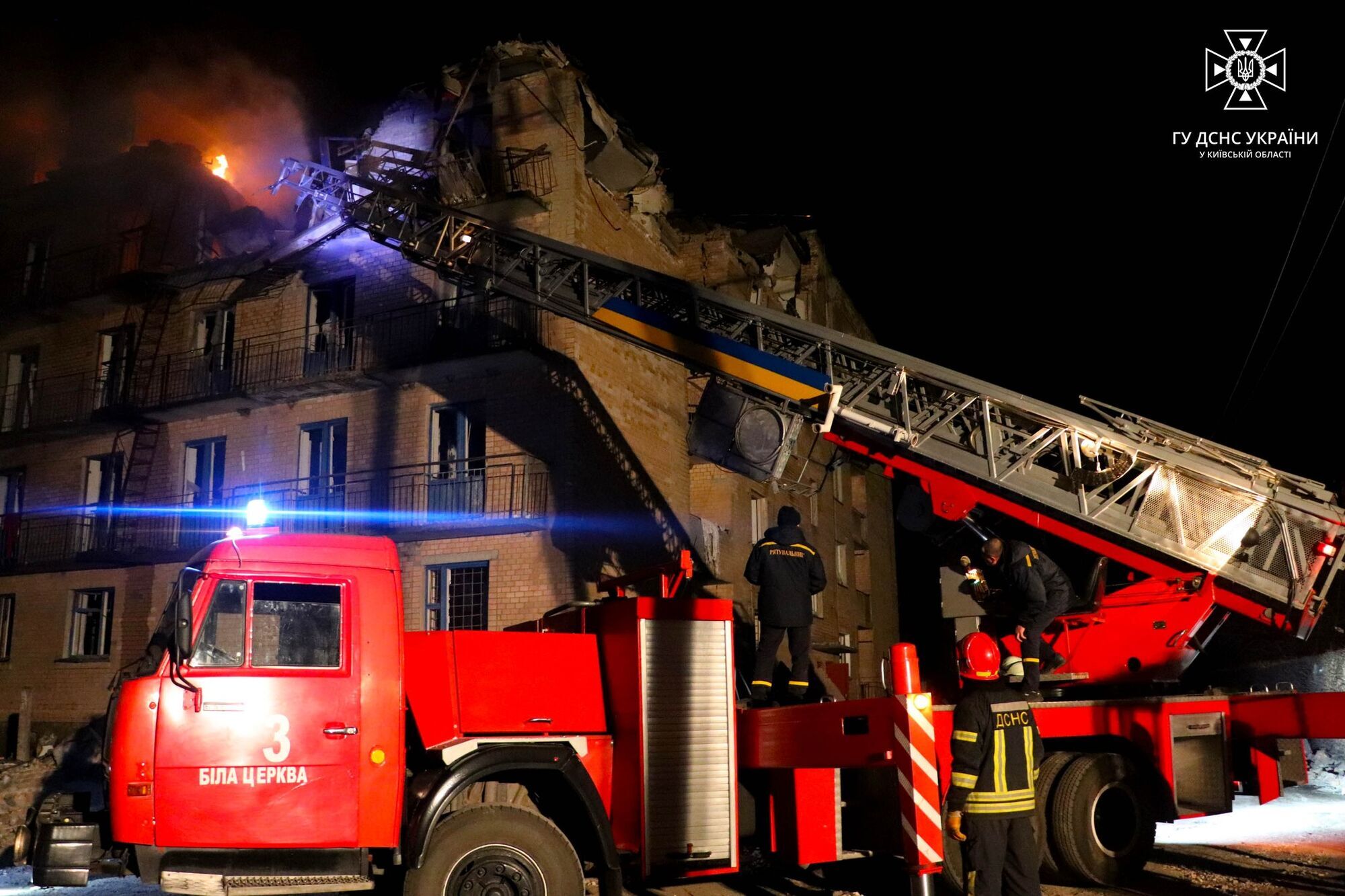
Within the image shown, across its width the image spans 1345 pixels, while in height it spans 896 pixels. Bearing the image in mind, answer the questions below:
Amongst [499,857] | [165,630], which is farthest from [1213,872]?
[165,630]

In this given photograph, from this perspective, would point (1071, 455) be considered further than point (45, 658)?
No

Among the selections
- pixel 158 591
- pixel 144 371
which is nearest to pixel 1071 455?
pixel 158 591

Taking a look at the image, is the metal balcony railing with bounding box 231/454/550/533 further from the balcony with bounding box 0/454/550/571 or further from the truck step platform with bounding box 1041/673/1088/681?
the truck step platform with bounding box 1041/673/1088/681

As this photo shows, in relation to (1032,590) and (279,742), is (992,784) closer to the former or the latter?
(1032,590)

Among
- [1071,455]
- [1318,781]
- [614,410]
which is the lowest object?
[1318,781]

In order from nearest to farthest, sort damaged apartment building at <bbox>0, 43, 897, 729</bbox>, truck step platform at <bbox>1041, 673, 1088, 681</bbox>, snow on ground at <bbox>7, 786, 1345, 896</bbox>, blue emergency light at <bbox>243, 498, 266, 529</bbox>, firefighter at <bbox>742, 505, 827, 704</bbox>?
blue emergency light at <bbox>243, 498, 266, 529</bbox>
snow on ground at <bbox>7, 786, 1345, 896</bbox>
firefighter at <bbox>742, 505, 827, 704</bbox>
truck step platform at <bbox>1041, 673, 1088, 681</bbox>
damaged apartment building at <bbox>0, 43, 897, 729</bbox>

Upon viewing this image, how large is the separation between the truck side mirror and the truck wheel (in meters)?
1.78

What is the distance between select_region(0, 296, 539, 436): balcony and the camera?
19.6 meters

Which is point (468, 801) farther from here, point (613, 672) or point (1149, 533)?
point (1149, 533)

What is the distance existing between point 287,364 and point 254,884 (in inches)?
693

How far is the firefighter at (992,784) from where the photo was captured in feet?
18.2

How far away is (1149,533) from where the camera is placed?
344 inches

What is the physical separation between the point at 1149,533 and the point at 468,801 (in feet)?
19.2

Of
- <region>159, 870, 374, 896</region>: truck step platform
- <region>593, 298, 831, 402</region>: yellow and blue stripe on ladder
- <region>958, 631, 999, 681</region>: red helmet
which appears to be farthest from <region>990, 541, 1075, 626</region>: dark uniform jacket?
<region>159, 870, 374, 896</region>: truck step platform
